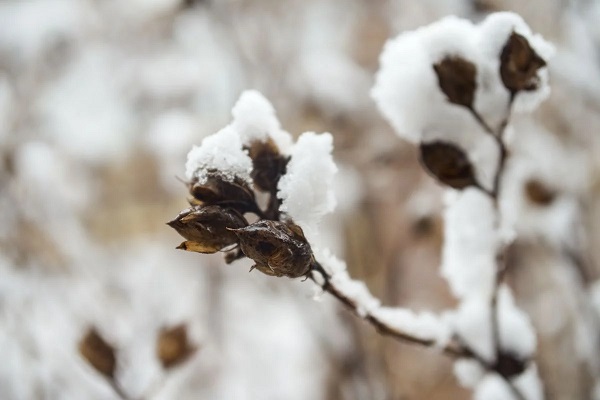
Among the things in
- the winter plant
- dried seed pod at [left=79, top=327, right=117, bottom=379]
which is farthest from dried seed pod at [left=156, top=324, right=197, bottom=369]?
the winter plant

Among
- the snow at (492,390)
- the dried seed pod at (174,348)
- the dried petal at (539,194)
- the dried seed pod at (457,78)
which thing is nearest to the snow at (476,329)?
the snow at (492,390)

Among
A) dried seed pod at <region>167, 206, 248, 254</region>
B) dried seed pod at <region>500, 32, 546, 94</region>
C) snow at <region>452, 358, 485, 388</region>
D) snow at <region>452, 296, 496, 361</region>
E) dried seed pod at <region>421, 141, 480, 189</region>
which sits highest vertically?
dried seed pod at <region>500, 32, 546, 94</region>

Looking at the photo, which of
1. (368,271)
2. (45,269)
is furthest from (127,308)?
(368,271)

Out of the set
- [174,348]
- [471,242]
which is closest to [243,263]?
[174,348]

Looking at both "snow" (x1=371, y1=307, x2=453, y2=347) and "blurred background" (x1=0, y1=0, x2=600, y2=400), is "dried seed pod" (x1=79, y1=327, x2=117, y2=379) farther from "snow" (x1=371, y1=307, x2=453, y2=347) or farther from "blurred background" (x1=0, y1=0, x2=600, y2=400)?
"blurred background" (x1=0, y1=0, x2=600, y2=400)

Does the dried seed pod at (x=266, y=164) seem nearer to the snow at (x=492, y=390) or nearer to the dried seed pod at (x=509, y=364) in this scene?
the dried seed pod at (x=509, y=364)

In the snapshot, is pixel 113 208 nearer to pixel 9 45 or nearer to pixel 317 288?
pixel 9 45
